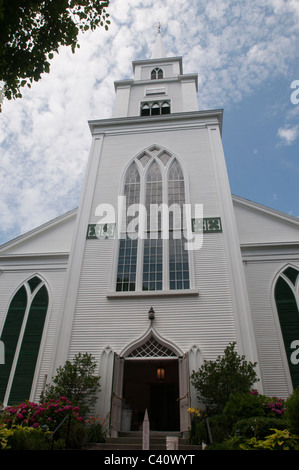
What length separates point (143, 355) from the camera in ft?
32.3

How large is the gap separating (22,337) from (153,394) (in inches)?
254

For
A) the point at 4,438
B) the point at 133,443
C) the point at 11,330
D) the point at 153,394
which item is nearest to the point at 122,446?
the point at 133,443

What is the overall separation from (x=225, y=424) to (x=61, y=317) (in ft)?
19.4

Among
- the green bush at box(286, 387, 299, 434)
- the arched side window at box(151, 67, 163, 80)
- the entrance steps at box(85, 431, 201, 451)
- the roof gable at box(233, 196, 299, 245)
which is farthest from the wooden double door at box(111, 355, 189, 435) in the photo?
the arched side window at box(151, 67, 163, 80)

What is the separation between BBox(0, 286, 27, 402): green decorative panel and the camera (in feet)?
35.6

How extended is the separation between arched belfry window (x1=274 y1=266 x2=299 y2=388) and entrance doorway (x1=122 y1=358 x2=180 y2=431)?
4635 millimetres

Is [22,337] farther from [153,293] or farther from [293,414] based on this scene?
[293,414]

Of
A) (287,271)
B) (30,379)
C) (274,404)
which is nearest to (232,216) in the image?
(287,271)

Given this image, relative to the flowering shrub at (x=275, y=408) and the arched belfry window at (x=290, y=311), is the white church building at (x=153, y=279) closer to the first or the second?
the arched belfry window at (x=290, y=311)

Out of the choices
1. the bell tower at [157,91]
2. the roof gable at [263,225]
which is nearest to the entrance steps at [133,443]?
the roof gable at [263,225]

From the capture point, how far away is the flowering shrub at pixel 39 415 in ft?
22.5

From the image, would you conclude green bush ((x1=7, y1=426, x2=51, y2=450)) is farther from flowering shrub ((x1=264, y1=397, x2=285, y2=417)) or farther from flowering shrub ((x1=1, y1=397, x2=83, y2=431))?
flowering shrub ((x1=264, y1=397, x2=285, y2=417))

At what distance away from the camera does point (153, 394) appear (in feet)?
46.6

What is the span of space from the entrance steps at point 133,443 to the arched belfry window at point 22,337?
13.2 ft
